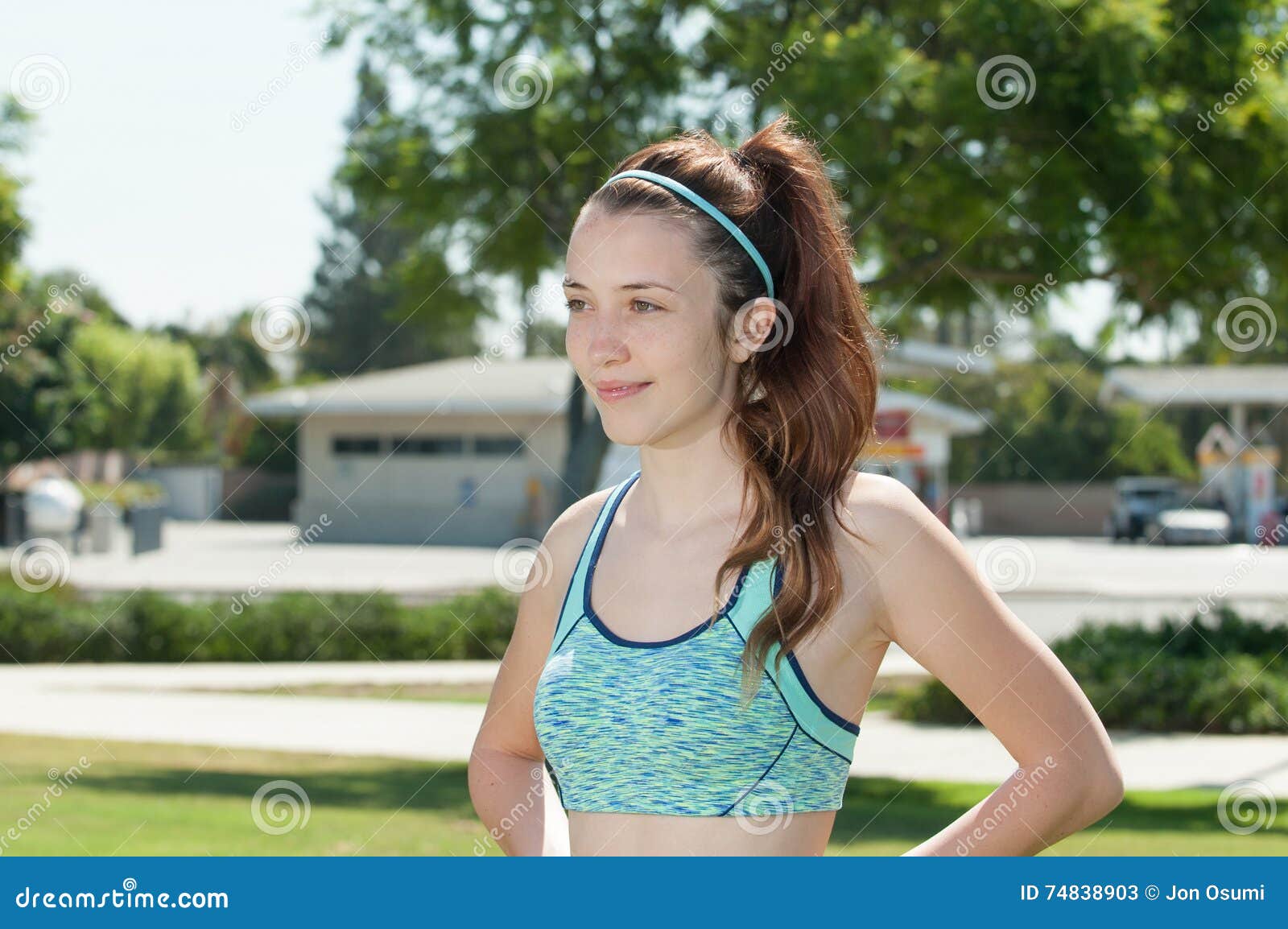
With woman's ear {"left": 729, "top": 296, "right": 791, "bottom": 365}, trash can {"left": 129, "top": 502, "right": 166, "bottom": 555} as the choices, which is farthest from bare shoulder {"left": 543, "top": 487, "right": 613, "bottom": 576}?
trash can {"left": 129, "top": 502, "right": 166, "bottom": 555}

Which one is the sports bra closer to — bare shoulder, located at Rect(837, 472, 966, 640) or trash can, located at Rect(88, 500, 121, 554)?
bare shoulder, located at Rect(837, 472, 966, 640)

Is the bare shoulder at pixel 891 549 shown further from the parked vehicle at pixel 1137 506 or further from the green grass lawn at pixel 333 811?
the parked vehicle at pixel 1137 506

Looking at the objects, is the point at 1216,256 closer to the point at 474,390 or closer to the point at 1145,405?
the point at 474,390

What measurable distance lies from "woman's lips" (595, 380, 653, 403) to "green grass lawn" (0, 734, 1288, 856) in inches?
199

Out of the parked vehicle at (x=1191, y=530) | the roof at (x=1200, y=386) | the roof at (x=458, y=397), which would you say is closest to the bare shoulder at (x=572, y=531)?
the roof at (x=458, y=397)

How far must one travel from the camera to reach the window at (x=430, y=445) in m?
39.8

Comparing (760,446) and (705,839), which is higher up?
(760,446)

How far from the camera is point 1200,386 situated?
44.9 m

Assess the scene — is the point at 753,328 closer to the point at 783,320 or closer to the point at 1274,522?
the point at 783,320

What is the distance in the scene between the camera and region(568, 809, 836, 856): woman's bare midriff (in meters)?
1.80

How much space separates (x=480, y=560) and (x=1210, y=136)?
81.4ft

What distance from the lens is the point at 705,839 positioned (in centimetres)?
180
